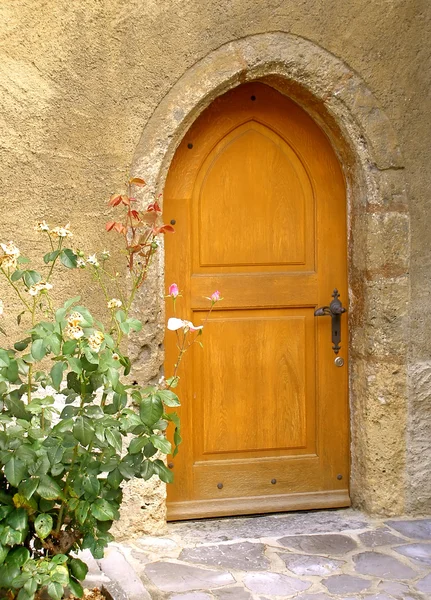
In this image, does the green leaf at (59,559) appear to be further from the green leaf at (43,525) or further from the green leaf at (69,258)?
the green leaf at (69,258)

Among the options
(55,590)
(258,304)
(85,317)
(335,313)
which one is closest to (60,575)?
(55,590)

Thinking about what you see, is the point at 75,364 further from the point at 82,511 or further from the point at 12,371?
the point at 82,511

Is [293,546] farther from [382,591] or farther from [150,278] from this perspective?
[150,278]

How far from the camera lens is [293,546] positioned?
411 centimetres

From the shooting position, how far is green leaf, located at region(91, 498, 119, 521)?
2.95 meters

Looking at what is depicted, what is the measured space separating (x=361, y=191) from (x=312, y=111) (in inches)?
19.1

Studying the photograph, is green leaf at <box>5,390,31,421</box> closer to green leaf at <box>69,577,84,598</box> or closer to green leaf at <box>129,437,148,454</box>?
green leaf at <box>129,437,148,454</box>

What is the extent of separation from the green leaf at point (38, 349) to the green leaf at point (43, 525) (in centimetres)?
55

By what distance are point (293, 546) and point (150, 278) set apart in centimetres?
144

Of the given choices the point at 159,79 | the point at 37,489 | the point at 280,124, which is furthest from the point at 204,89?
the point at 37,489

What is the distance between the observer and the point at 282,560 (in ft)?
13.0

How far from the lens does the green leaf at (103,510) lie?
2.95 m

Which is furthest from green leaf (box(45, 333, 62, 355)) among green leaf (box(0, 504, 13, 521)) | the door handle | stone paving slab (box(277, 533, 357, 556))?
the door handle

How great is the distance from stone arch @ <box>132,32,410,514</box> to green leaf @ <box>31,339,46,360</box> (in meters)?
1.37
